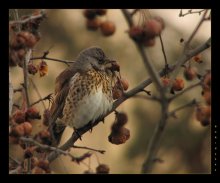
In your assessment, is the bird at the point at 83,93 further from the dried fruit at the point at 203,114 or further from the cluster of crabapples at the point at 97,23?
the dried fruit at the point at 203,114

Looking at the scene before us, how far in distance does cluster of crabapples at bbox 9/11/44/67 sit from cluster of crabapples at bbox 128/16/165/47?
1.40 ft

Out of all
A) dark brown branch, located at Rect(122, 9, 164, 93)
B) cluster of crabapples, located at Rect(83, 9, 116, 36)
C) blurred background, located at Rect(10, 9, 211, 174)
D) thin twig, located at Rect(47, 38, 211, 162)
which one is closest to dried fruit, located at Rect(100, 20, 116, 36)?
cluster of crabapples, located at Rect(83, 9, 116, 36)

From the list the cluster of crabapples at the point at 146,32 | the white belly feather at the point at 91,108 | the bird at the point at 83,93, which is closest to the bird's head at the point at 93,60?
the bird at the point at 83,93

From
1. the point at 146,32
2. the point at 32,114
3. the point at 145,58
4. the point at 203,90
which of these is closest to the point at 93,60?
the point at 32,114

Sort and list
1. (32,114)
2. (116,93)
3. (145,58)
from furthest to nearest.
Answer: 1. (116,93)
2. (32,114)
3. (145,58)

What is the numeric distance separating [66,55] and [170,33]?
0.63m

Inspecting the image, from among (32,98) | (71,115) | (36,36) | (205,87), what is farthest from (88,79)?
(205,87)

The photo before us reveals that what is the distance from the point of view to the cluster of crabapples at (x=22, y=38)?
7.42ft

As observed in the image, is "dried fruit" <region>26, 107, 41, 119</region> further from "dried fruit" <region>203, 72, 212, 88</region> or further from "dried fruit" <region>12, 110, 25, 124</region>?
"dried fruit" <region>203, 72, 212, 88</region>

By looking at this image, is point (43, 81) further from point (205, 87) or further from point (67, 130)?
point (205, 87)

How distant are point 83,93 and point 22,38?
2.14 ft

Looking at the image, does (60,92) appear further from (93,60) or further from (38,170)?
(38,170)

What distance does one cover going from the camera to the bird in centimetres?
283

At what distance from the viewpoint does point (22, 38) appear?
2260mm
